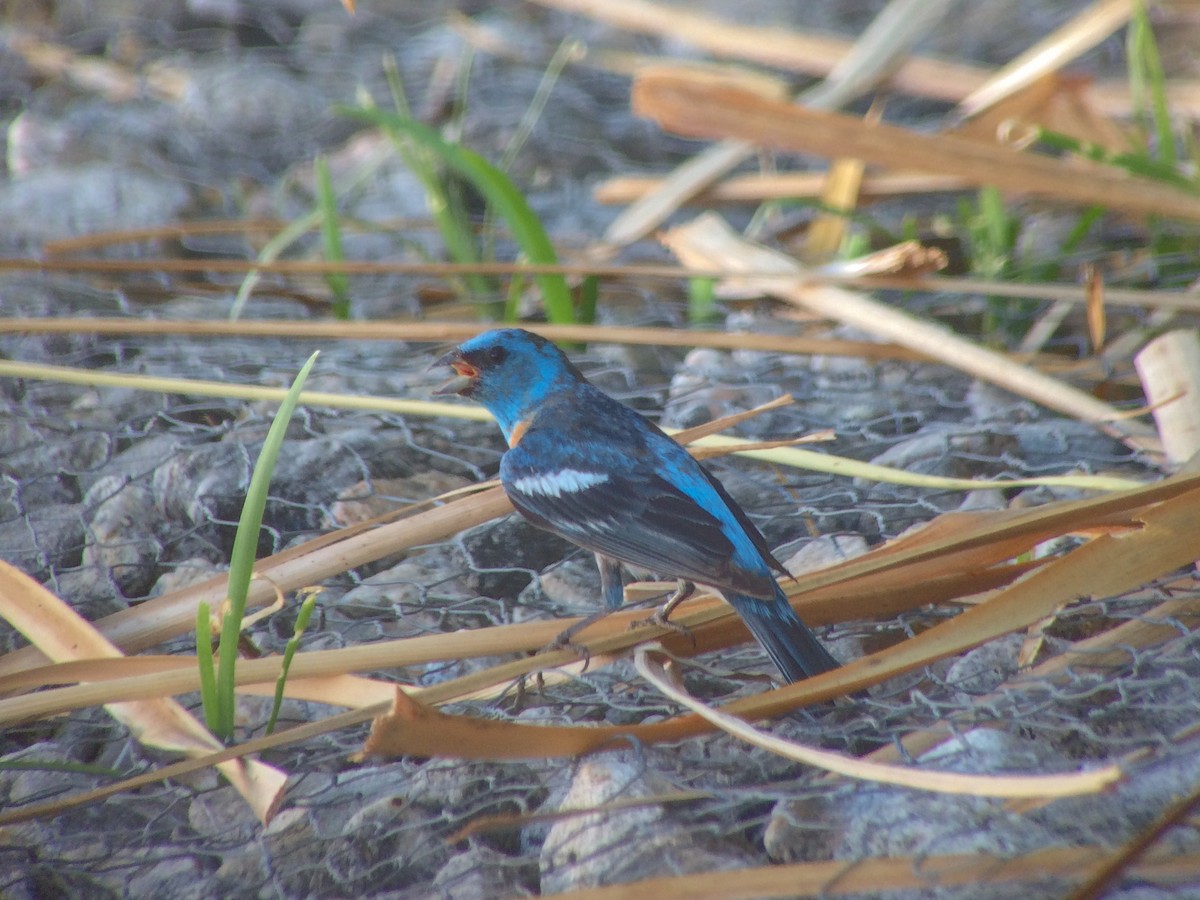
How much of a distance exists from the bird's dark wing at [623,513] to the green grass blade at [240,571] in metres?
0.47

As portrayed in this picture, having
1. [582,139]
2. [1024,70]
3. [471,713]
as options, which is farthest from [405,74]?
[471,713]

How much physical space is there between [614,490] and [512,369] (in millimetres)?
433

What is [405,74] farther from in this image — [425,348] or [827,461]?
[827,461]

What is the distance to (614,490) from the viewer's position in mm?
1948

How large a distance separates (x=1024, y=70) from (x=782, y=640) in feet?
8.49

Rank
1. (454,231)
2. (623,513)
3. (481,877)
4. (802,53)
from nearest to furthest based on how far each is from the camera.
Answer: (481,877)
(623,513)
(454,231)
(802,53)

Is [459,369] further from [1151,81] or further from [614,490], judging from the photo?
[1151,81]

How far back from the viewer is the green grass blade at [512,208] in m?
2.85

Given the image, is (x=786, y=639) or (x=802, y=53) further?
(x=802, y=53)

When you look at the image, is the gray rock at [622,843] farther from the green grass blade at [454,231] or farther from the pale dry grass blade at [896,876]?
the green grass blade at [454,231]

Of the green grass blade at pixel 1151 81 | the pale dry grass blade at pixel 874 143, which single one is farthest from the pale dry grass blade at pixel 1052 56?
the pale dry grass blade at pixel 874 143

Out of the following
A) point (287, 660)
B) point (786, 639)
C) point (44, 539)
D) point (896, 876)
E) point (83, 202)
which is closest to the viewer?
point (896, 876)

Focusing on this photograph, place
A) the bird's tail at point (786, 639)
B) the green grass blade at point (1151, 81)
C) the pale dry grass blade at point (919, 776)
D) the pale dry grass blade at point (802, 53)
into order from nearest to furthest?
the pale dry grass blade at point (919, 776)
the bird's tail at point (786, 639)
the green grass blade at point (1151, 81)
the pale dry grass blade at point (802, 53)

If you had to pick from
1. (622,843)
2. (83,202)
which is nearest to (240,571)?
(622,843)
